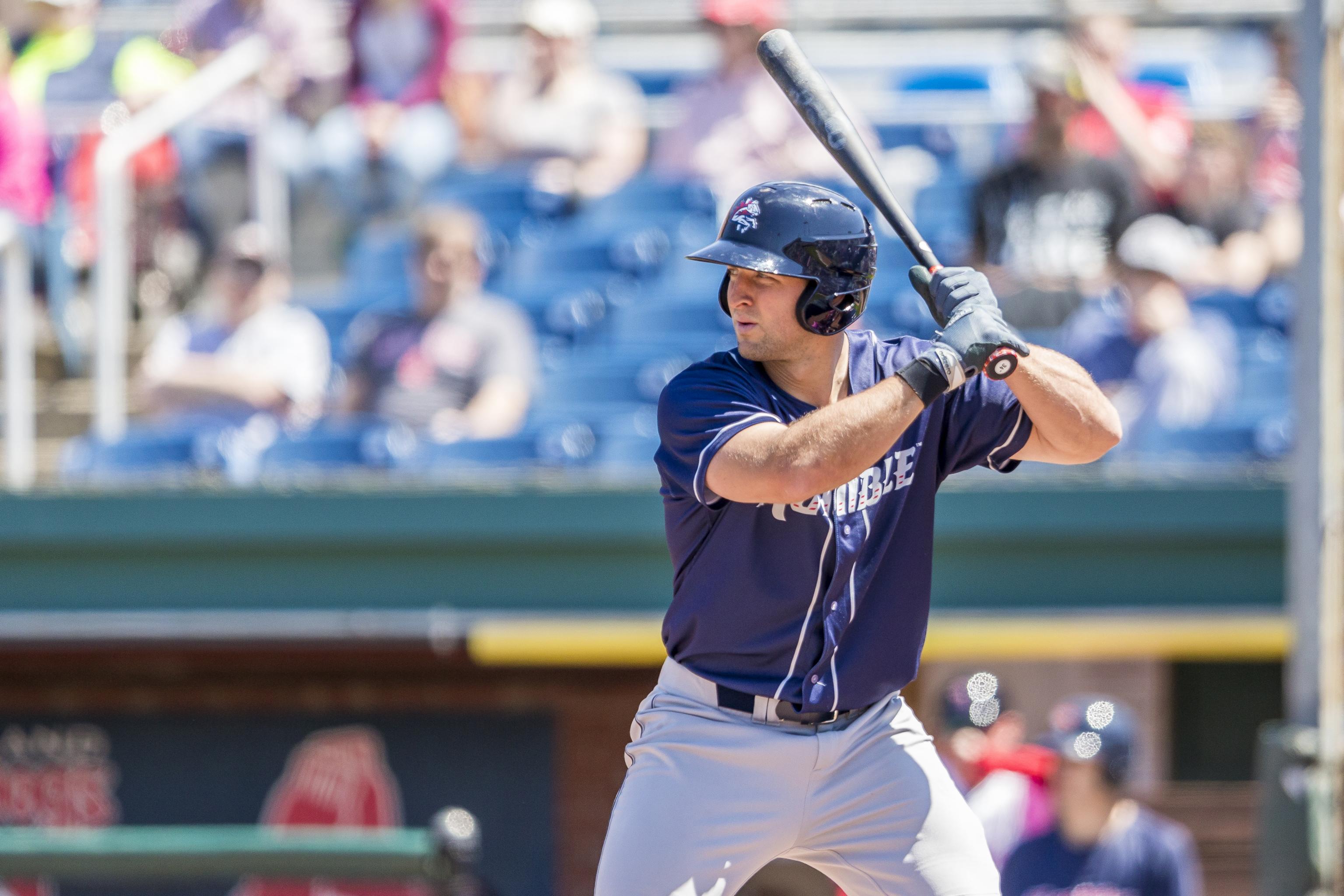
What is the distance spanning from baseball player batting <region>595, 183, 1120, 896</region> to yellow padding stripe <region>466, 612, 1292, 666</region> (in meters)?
2.48

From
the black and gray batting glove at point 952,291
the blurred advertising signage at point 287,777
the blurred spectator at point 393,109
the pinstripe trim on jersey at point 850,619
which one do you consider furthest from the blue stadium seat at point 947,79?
the pinstripe trim on jersey at point 850,619

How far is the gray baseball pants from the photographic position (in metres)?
2.53

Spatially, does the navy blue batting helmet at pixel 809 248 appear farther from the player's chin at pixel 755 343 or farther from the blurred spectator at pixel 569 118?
the blurred spectator at pixel 569 118

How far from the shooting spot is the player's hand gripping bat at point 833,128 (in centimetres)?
279

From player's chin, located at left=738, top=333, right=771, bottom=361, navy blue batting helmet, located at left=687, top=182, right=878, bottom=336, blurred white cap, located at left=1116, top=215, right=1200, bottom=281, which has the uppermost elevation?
blurred white cap, located at left=1116, top=215, right=1200, bottom=281

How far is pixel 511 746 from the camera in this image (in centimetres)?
555

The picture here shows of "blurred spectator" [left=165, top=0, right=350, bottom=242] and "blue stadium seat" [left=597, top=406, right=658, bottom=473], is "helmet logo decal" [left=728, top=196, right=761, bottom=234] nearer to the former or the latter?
"blue stadium seat" [left=597, top=406, right=658, bottom=473]

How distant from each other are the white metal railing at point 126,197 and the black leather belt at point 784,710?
3506mm

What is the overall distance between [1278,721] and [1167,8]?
384cm

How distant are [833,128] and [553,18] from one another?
392 cm

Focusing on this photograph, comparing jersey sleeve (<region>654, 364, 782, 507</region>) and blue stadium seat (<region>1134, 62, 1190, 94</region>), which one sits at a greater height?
blue stadium seat (<region>1134, 62, 1190, 94</region>)

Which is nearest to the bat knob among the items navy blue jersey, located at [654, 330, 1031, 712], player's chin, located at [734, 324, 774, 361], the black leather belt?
navy blue jersey, located at [654, 330, 1031, 712]

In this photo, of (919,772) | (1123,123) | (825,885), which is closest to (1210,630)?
(825,885)

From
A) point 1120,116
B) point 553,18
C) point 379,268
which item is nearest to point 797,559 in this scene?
point 1120,116
